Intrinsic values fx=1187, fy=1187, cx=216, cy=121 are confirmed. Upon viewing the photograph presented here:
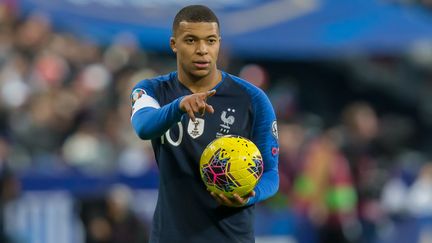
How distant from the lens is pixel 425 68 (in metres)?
22.7

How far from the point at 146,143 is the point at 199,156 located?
27.6 ft

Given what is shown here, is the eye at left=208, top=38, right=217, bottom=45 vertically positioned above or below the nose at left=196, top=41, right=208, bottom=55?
above

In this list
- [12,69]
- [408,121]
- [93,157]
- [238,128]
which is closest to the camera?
[238,128]

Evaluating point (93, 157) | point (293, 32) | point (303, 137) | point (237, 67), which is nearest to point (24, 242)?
point (93, 157)

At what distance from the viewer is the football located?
20.5ft

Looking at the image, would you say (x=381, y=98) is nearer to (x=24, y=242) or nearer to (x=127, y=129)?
(x=127, y=129)

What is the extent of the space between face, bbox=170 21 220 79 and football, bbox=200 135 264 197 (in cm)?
42

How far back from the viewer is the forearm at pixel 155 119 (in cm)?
611

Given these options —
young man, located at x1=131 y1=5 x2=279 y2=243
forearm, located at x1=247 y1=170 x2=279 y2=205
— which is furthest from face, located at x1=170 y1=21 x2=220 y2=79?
forearm, located at x1=247 y1=170 x2=279 y2=205

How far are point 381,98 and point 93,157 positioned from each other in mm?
9641

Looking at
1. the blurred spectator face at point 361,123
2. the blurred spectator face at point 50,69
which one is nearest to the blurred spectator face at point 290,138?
the blurred spectator face at point 361,123

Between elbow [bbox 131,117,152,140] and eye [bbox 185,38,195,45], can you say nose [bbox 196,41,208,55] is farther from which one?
elbow [bbox 131,117,152,140]

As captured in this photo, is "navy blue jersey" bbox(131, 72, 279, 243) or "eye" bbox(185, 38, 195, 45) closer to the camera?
"eye" bbox(185, 38, 195, 45)

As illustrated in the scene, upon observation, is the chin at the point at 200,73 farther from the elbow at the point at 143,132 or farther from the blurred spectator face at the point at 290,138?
the blurred spectator face at the point at 290,138
